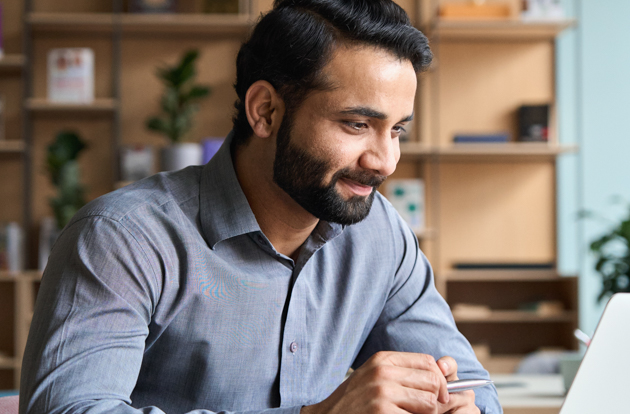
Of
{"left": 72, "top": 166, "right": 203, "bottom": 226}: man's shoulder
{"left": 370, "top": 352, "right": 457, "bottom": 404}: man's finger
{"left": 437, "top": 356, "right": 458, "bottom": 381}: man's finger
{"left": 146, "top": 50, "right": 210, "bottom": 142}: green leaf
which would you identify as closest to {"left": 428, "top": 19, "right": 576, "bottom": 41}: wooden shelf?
{"left": 146, "top": 50, "right": 210, "bottom": 142}: green leaf

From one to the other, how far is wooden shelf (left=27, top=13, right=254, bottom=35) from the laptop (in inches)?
120

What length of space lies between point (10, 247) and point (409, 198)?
7.50ft

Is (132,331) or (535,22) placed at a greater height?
(535,22)

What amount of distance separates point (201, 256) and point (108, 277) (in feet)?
0.55

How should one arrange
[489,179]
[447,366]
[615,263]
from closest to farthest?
1. [447,366]
2. [615,263]
3. [489,179]

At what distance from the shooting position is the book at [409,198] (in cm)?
365

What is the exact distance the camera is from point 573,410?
29.2 inches

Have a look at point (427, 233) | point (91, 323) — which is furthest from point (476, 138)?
point (91, 323)

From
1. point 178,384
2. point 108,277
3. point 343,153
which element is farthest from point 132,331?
point 343,153

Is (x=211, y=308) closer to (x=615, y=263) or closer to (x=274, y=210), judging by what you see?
(x=274, y=210)

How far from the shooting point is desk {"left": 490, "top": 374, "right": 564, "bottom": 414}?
4.84 feet

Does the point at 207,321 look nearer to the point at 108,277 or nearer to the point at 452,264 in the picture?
the point at 108,277

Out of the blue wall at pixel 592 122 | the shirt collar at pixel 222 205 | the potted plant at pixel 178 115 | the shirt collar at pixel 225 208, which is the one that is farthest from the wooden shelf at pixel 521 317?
the shirt collar at pixel 222 205

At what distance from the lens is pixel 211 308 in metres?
0.97
